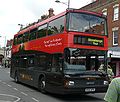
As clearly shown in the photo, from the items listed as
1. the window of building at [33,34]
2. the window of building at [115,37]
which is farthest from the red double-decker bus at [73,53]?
the window of building at [115,37]

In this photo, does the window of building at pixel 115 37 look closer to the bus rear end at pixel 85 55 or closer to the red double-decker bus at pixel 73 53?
the red double-decker bus at pixel 73 53

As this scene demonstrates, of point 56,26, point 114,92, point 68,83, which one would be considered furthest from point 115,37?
point 114,92

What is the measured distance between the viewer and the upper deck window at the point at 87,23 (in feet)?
44.1

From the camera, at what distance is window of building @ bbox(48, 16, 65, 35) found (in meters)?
13.8

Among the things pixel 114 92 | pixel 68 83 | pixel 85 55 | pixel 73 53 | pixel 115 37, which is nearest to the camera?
pixel 114 92

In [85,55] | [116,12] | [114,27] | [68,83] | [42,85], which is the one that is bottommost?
[42,85]

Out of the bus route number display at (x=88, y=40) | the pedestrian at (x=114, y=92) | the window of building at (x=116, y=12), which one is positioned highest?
the window of building at (x=116, y=12)

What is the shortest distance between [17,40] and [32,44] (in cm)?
508

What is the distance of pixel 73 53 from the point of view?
42.4ft

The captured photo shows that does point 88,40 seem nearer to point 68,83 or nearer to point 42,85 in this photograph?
point 68,83

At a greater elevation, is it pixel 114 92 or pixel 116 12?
pixel 116 12

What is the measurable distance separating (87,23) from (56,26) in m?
1.54

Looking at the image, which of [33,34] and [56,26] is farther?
[33,34]

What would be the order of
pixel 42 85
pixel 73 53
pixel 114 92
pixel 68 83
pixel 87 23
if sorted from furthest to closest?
pixel 42 85, pixel 87 23, pixel 73 53, pixel 68 83, pixel 114 92
